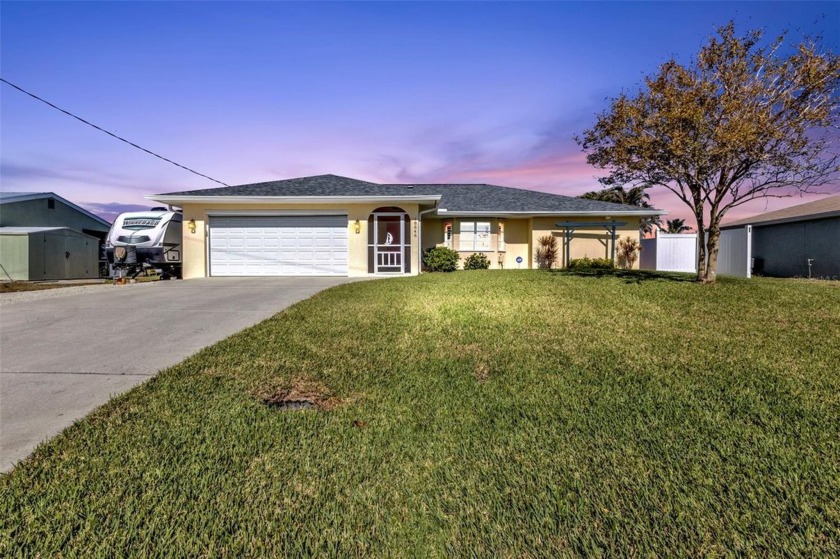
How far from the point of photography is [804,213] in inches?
695

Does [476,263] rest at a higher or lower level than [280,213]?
lower

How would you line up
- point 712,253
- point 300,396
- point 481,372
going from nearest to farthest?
point 300,396, point 481,372, point 712,253

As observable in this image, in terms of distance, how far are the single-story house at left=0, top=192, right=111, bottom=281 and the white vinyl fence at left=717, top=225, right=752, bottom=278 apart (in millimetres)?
29777

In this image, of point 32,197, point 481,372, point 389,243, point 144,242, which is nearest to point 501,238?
point 389,243

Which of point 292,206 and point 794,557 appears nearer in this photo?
point 794,557

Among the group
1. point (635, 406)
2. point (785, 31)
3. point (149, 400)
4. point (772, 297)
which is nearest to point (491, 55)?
point (785, 31)

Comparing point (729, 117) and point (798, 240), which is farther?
point (798, 240)

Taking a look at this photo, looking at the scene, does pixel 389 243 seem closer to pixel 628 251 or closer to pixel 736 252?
pixel 628 251

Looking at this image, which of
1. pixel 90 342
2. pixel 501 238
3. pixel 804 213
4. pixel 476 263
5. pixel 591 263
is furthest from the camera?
pixel 501 238

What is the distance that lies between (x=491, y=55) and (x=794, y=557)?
1109 cm

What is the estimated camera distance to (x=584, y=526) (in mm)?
1939

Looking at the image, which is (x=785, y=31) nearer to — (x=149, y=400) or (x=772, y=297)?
(x=772, y=297)

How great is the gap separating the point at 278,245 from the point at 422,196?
5775mm

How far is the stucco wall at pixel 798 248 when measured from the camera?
53.4ft
